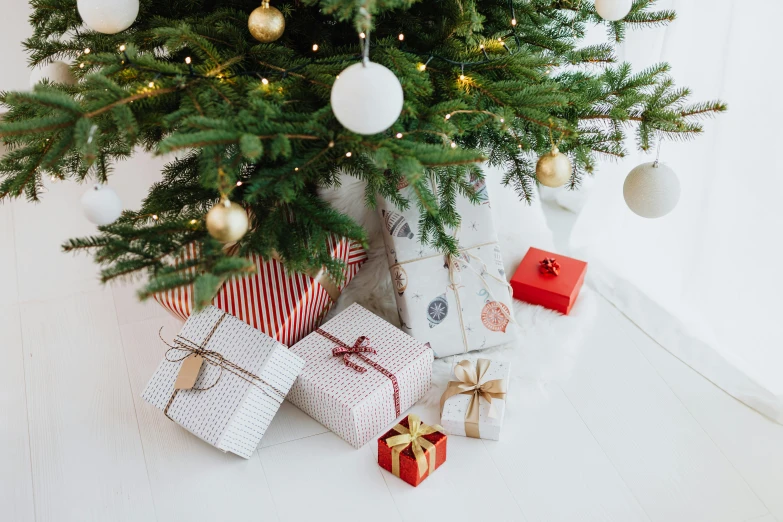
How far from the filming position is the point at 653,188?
1.23 metres

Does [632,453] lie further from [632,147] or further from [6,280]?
[6,280]

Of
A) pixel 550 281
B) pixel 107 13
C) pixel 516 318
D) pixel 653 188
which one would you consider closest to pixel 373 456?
pixel 516 318

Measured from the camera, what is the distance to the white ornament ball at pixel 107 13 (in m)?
1.10

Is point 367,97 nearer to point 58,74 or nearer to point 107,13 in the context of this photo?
point 107,13

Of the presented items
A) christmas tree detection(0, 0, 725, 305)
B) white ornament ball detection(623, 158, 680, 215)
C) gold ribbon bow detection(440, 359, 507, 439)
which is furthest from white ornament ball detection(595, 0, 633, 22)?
gold ribbon bow detection(440, 359, 507, 439)

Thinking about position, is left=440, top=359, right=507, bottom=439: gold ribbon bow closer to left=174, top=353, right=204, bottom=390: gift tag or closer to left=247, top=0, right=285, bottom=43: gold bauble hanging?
left=174, top=353, right=204, bottom=390: gift tag

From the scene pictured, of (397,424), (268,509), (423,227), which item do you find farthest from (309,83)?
(268,509)

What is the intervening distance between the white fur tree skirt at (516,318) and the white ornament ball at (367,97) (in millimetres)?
655

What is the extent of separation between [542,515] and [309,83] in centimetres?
82

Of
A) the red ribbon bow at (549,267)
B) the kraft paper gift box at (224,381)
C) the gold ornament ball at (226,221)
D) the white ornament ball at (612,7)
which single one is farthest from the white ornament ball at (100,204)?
the red ribbon bow at (549,267)

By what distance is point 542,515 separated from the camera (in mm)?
1207

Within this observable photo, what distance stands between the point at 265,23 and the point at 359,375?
63 centimetres

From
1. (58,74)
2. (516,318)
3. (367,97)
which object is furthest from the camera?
(516,318)

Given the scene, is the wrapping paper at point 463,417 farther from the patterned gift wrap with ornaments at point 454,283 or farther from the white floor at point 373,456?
the patterned gift wrap with ornaments at point 454,283
